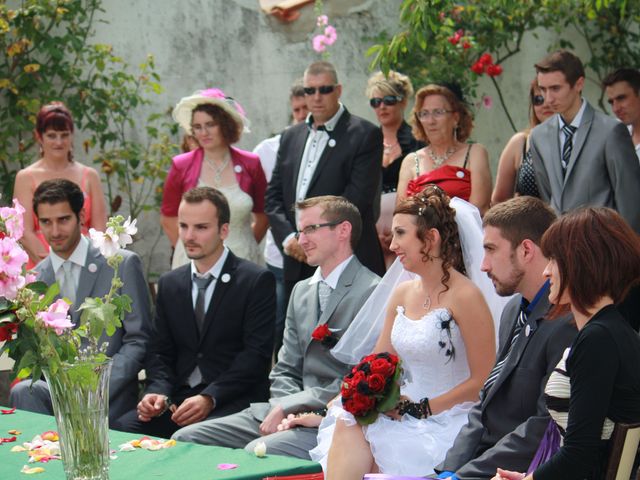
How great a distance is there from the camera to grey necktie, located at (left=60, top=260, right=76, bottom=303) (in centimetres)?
560

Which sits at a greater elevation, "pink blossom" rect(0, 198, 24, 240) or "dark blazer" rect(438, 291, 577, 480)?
"pink blossom" rect(0, 198, 24, 240)

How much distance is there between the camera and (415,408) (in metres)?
4.25

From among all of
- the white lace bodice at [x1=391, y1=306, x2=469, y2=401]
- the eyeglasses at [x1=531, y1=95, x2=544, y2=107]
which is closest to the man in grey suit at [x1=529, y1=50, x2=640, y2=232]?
the eyeglasses at [x1=531, y1=95, x2=544, y2=107]

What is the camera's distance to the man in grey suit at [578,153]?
16.6ft

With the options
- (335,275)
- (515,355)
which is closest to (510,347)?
(515,355)

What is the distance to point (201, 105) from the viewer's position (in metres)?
6.70

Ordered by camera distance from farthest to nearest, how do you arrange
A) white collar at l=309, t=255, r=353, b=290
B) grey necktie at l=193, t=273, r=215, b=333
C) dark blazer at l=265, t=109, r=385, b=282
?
dark blazer at l=265, t=109, r=385, b=282
grey necktie at l=193, t=273, r=215, b=333
white collar at l=309, t=255, r=353, b=290

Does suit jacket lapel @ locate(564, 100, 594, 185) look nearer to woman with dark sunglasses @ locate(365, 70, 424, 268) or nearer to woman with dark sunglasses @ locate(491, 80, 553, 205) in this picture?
woman with dark sunglasses @ locate(491, 80, 553, 205)

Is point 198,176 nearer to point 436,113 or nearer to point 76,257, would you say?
point 76,257

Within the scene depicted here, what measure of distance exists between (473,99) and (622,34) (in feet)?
4.39

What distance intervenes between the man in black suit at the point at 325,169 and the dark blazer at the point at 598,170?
1.17 meters

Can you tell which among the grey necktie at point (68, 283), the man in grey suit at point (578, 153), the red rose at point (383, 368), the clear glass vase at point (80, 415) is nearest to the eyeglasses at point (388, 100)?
the man in grey suit at point (578, 153)

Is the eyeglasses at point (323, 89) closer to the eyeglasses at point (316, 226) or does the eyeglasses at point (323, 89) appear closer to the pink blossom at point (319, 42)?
the eyeglasses at point (316, 226)

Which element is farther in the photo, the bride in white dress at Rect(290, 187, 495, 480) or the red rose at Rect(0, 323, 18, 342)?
the bride in white dress at Rect(290, 187, 495, 480)
